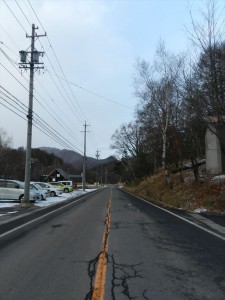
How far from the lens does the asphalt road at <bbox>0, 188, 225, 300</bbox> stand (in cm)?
639

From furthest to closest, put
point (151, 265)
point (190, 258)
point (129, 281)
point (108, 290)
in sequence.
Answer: point (190, 258)
point (151, 265)
point (129, 281)
point (108, 290)

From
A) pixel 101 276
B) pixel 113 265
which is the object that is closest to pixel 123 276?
pixel 101 276

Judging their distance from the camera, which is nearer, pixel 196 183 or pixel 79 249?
pixel 79 249

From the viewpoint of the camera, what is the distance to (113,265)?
27.4 ft

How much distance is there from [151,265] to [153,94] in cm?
3203

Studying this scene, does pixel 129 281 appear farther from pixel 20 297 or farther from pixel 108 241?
pixel 108 241

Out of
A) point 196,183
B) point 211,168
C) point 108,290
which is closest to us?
point 108,290

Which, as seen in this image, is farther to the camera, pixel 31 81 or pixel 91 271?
pixel 31 81

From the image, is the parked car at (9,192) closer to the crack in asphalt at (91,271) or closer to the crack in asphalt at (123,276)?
the crack in asphalt at (91,271)

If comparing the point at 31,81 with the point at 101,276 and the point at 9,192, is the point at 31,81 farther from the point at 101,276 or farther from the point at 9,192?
the point at 101,276

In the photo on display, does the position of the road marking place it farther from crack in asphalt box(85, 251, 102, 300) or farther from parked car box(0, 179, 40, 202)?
parked car box(0, 179, 40, 202)

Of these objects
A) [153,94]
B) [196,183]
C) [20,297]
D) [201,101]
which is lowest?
[20,297]

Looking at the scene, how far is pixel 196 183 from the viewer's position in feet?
110

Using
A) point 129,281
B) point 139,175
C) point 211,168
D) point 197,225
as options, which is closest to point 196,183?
point 211,168
